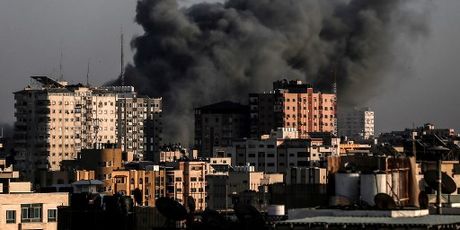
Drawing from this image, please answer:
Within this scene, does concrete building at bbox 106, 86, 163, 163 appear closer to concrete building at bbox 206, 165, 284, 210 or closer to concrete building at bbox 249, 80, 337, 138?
concrete building at bbox 249, 80, 337, 138

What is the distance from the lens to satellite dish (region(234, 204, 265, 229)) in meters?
31.0

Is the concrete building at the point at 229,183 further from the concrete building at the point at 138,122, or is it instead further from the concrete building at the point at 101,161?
the concrete building at the point at 138,122

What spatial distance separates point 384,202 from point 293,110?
15433cm

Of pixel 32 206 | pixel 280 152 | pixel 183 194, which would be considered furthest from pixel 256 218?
pixel 280 152

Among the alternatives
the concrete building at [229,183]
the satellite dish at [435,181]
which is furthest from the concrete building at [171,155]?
the satellite dish at [435,181]

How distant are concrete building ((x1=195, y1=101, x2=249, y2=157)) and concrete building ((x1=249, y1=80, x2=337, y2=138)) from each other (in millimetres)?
2146

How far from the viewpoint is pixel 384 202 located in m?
30.4

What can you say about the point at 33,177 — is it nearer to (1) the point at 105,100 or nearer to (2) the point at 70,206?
(1) the point at 105,100

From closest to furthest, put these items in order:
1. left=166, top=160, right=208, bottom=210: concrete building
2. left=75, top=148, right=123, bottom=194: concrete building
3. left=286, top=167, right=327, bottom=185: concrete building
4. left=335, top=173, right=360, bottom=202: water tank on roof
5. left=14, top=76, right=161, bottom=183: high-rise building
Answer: left=335, top=173, right=360, bottom=202: water tank on roof < left=286, top=167, right=327, bottom=185: concrete building < left=75, top=148, right=123, bottom=194: concrete building < left=166, top=160, right=208, bottom=210: concrete building < left=14, top=76, right=161, bottom=183: high-rise building

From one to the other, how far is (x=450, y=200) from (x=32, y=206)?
15565 mm

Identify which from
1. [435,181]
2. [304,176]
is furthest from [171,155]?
[435,181]

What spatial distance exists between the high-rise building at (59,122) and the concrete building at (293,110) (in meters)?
11.5

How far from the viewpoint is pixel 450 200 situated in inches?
1436

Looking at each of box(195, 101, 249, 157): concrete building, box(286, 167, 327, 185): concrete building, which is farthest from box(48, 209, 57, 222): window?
box(195, 101, 249, 157): concrete building
